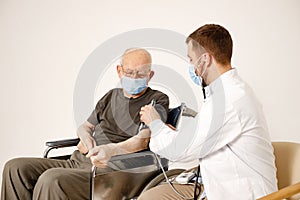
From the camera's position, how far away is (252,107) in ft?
5.66

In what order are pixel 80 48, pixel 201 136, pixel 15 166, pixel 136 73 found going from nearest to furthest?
pixel 201 136 → pixel 136 73 → pixel 15 166 → pixel 80 48

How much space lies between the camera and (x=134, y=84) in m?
2.05

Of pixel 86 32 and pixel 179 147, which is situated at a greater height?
pixel 86 32

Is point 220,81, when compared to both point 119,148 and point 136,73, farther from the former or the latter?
point 119,148

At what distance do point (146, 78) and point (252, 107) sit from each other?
509 millimetres

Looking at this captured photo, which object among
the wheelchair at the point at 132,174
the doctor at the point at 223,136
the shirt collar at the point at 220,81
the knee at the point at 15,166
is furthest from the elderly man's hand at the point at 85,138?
the shirt collar at the point at 220,81

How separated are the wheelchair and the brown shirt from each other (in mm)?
98

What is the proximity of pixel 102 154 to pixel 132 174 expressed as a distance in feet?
0.61

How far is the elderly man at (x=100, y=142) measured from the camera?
2.01m

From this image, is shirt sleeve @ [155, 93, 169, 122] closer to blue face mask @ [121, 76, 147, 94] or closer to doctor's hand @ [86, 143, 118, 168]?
blue face mask @ [121, 76, 147, 94]

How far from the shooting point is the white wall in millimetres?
2533

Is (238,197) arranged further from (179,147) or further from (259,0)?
(259,0)

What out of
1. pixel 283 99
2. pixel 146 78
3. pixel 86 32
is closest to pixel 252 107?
pixel 146 78

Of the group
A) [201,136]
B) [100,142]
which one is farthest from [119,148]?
[201,136]
